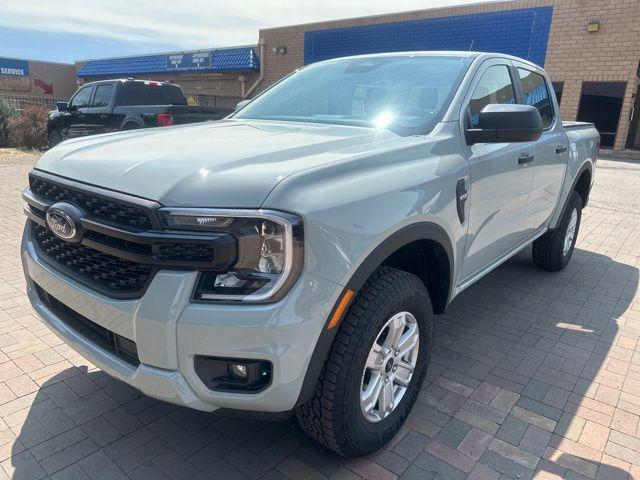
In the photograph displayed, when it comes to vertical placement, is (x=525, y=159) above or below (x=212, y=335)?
above

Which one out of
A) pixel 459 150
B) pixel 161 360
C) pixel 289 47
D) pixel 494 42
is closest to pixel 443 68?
pixel 459 150

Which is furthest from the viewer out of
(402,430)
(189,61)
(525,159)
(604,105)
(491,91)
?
(189,61)

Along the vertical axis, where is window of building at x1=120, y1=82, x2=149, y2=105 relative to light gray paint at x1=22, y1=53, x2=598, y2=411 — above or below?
above

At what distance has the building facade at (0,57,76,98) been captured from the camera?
131ft

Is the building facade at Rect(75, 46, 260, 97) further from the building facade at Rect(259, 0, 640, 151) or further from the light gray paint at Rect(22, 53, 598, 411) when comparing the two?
the light gray paint at Rect(22, 53, 598, 411)

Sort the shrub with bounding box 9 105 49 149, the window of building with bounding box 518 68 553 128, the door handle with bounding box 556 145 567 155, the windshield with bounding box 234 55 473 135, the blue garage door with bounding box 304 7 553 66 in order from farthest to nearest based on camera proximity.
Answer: the blue garage door with bounding box 304 7 553 66, the shrub with bounding box 9 105 49 149, the door handle with bounding box 556 145 567 155, the window of building with bounding box 518 68 553 128, the windshield with bounding box 234 55 473 135

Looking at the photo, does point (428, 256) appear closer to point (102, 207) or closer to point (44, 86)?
point (102, 207)

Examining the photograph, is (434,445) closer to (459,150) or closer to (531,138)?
(459,150)

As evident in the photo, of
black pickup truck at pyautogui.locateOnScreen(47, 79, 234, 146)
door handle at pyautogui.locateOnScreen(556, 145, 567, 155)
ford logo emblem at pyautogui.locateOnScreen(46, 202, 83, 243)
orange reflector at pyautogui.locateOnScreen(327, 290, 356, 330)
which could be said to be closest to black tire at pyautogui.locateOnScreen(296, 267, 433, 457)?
orange reflector at pyautogui.locateOnScreen(327, 290, 356, 330)

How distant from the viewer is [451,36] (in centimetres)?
2147

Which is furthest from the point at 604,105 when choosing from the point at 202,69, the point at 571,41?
the point at 202,69

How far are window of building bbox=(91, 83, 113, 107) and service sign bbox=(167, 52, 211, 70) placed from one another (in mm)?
19690

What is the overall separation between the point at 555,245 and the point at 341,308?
3834 mm

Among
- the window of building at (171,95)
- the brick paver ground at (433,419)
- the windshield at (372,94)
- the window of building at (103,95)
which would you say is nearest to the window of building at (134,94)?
the window of building at (103,95)
